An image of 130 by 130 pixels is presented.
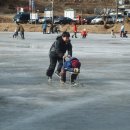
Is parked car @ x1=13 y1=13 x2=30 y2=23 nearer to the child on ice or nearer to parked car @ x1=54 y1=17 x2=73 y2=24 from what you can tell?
parked car @ x1=54 y1=17 x2=73 y2=24

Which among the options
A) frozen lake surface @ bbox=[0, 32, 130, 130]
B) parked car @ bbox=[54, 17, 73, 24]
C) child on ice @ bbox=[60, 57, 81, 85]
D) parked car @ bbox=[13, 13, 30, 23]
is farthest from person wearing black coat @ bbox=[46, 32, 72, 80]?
parked car @ bbox=[13, 13, 30, 23]

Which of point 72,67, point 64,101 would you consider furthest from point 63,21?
point 64,101

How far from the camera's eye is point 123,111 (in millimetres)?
8727

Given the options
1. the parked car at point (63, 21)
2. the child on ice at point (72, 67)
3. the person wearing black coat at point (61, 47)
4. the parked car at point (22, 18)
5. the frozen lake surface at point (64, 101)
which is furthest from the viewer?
the parked car at point (22, 18)

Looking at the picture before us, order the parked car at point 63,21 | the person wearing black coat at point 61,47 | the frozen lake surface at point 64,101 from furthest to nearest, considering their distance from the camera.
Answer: the parked car at point 63,21 < the person wearing black coat at point 61,47 < the frozen lake surface at point 64,101

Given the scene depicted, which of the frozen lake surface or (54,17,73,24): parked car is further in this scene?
(54,17,73,24): parked car

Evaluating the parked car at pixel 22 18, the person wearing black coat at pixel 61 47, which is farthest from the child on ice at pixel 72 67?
the parked car at pixel 22 18

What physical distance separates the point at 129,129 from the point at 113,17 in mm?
63104

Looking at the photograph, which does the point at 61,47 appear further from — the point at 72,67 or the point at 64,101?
the point at 64,101

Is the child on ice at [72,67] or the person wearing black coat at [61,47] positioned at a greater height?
the person wearing black coat at [61,47]

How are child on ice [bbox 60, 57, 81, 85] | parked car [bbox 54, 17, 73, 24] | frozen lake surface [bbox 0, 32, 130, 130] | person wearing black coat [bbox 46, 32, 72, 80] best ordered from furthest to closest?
parked car [bbox 54, 17, 73, 24]
person wearing black coat [bbox 46, 32, 72, 80]
child on ice [bbox 60, 57, 81, 85]
frozen lake surface [bbox 0, 32, 130, 130]

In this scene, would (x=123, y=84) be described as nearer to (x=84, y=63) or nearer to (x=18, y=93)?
(x=18, y=93)

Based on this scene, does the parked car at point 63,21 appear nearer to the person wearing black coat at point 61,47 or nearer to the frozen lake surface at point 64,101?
the frozen lake surface at point 64,101

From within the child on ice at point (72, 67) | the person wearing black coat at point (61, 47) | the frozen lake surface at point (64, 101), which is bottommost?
the frozen lake surface at point (64, 101)
